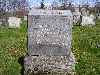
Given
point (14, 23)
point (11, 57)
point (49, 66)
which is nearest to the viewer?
point (49, 66)

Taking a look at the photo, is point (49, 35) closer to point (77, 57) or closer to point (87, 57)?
point (77, 57)

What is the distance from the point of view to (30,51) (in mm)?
7477

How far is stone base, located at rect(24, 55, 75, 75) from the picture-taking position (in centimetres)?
727

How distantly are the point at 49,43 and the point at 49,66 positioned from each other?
1.92 feet

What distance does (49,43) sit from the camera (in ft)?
24.3

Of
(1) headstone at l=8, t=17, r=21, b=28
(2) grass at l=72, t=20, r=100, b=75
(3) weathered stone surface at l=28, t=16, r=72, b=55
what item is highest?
(3) weathered stone surface at l=28, t=16, r=72, b=55

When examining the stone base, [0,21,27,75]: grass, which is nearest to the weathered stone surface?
the stone base

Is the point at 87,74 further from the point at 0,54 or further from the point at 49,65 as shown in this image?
the point at 0,54

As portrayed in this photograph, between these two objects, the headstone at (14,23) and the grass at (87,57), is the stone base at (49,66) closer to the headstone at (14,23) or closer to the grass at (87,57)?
the grass at (87,57)

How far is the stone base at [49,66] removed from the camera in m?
7.27

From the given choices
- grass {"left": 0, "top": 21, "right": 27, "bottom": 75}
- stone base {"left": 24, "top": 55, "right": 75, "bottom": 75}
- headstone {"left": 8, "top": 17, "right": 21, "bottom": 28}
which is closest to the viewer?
stone base {"left": 24, "top": 55, "right": 75, "bottom": 75}

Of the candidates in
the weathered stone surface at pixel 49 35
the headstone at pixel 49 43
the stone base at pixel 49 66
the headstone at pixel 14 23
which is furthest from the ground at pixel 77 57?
the headstone at pixel 14 23

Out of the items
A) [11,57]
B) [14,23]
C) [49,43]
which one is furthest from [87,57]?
[14,23]

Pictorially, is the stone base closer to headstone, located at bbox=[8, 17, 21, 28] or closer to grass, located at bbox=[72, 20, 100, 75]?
grass, located at bbox=[72, 20, 100, 75]
